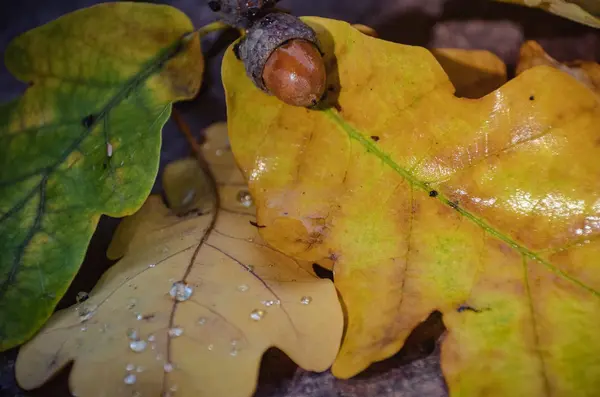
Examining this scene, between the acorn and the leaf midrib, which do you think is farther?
the acorn

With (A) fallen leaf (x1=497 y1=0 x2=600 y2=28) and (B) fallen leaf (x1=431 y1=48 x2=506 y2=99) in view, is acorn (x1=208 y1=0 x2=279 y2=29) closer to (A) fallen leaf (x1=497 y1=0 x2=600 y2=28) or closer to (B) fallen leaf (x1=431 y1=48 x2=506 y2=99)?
(B) fallen leaf (x1=431 y1=48 x2=506 y2=99)

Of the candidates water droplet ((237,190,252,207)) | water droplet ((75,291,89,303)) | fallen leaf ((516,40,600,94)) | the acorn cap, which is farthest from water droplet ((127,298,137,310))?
fallen leaf ((516,40,600,94))

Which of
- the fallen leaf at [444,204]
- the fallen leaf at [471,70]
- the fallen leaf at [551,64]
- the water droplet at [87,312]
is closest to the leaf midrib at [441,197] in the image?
the fallen leaf at [444,204]

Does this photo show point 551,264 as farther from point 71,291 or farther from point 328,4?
point 71,291

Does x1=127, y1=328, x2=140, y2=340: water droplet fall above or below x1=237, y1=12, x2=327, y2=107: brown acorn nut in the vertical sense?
below

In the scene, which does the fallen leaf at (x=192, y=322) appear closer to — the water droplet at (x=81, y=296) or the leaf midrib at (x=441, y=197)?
the water droplet at (x=81, y=296)

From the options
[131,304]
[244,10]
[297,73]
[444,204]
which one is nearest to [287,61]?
[297,73]

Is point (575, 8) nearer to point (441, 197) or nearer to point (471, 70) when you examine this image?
point (471, 70)
